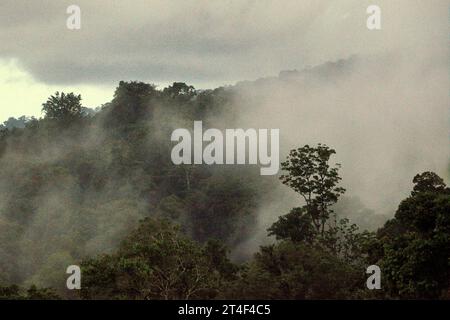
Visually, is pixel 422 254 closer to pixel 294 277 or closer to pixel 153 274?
pixel 294 277

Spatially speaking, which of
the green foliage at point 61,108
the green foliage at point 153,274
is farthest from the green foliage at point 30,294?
the green foliage at point 61,108

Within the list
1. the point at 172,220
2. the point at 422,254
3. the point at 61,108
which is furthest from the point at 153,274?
the point at 61,108

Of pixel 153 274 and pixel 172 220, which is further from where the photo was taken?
pixel 172 220

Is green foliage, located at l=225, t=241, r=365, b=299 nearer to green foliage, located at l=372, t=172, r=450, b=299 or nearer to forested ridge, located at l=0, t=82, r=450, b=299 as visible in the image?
forested ridge, located at l=0, t=82, r=450, b=299

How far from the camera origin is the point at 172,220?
87.6 meters

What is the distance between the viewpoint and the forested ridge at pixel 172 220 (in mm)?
34469

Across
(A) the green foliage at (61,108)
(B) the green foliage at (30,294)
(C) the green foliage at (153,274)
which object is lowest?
(B) the green foliage at (30,294)

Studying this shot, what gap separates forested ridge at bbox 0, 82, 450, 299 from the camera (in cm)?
3447

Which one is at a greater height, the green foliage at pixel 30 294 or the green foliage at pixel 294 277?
the green foliage at pixel 294 277

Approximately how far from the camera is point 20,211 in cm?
8888

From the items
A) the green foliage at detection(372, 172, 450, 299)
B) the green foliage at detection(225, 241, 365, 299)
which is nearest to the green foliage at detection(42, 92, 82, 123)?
the green foliage at detection(225, 241, 365, 299)

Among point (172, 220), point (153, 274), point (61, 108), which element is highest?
point (61, 108)

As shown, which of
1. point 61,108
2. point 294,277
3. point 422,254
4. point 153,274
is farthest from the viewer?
point 61,108

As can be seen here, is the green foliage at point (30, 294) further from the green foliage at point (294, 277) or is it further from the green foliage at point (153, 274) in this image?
the green foliage at point (294, 277)
